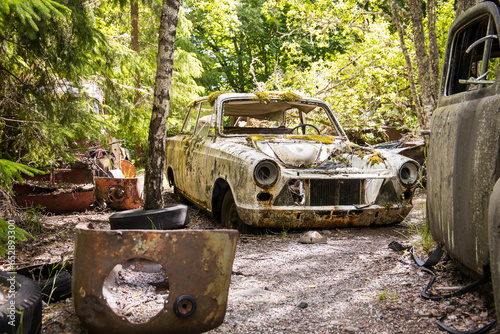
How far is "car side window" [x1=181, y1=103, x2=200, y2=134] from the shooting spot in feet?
23.9

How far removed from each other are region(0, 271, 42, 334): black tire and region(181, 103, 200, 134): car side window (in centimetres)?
497

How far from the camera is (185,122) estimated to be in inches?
321

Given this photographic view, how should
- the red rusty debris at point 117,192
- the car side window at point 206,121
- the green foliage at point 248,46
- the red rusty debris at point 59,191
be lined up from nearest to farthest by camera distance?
the car side window at point 206,121 → the red rusty debris at point 59,191 → the red rusty debris at point 117,192 → the green foliage at point 248,46

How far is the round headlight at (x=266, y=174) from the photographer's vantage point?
184 inches

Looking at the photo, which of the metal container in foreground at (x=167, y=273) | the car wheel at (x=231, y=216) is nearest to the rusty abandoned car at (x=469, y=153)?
the metal container in foreground at (x=167, y=273)

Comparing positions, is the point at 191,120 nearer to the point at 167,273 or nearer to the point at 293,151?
the point at 293,151

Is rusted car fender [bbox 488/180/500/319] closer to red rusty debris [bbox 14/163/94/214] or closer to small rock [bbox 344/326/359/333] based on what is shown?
small rock [bbox 344/326/359/333]

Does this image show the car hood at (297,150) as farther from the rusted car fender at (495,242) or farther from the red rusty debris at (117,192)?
the rusted car fender at (495,242)

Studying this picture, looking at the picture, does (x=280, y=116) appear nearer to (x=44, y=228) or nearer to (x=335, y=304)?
(x=44, y=228)

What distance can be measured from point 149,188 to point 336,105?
26.1 ft

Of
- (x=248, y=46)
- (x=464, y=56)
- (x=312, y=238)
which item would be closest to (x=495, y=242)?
(x=464, y=56)

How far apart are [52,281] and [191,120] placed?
5.25m

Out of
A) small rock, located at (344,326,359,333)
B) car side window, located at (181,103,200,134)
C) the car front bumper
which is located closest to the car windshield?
car side window, located at (181,103,200,134)

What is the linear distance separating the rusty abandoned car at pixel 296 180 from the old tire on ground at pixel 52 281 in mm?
2149
